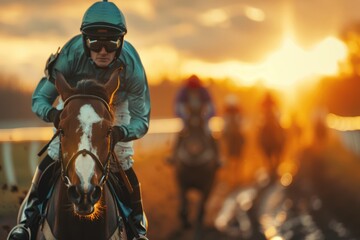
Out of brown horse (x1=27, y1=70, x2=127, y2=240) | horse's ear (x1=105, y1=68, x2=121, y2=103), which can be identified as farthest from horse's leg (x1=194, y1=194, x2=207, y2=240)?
horse's ear (x1=105, y1=68, x2=121, y2=103)

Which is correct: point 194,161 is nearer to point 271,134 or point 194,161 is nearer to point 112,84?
point 112,84

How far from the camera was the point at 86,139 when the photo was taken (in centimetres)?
634

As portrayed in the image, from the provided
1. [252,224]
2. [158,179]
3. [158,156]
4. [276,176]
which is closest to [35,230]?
[252,224]

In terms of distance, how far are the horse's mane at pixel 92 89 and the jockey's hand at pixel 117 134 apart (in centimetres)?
22

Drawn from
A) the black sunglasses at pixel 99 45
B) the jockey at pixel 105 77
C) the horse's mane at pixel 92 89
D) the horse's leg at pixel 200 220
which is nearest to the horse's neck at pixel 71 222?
the jockey at pixel 105 77

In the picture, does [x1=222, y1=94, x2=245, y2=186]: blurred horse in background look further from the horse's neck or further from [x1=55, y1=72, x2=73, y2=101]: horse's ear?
[x1=55, y1=72, x2=73, y2=101]: horse's ear

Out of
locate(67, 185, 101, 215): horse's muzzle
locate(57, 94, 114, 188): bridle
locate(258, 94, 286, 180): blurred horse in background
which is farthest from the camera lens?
locate(258, 94, 286, 180): blurred horse in background

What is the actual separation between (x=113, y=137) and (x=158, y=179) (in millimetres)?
18930

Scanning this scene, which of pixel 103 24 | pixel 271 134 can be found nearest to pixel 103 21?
pixel 103 24

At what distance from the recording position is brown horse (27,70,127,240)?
6.18 m

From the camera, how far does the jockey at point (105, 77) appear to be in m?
7.25

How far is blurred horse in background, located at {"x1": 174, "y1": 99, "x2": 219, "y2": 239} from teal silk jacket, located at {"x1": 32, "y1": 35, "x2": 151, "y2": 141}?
9375 millimetres

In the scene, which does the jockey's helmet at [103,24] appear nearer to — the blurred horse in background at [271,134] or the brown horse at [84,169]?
the brown horse at [84,169]

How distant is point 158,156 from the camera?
1287 inches
